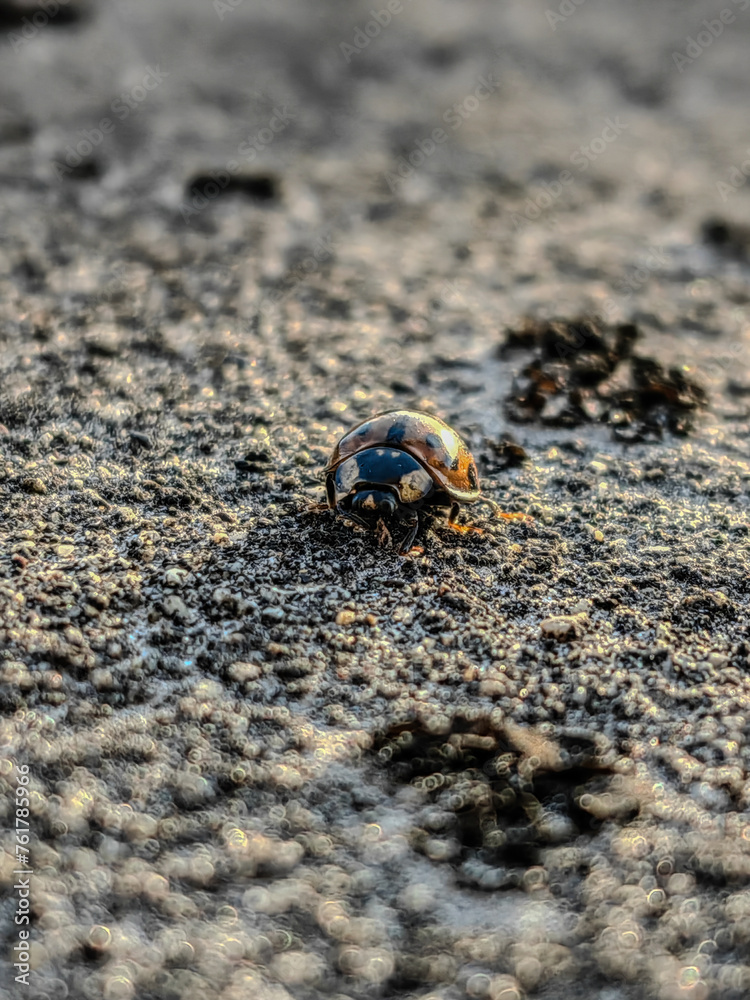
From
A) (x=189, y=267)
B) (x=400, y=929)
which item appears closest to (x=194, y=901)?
(x=400, y=929)

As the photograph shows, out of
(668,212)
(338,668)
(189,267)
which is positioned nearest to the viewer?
(338,668)

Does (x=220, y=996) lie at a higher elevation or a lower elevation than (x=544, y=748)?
lower

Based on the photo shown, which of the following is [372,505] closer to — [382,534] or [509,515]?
[382,534]

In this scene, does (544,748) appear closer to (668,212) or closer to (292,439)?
(292,439)

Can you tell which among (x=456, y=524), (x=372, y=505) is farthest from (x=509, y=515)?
(x=372, y=505)

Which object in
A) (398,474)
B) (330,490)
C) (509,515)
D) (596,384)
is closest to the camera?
(398,474)

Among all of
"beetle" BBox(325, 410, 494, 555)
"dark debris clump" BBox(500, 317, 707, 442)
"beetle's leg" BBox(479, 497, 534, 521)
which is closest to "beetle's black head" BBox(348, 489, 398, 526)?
"beetle" BBox(325, 410, 494, 555)

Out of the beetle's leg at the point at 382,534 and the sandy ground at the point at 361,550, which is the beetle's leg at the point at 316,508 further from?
the beetle's leg at the point at 382,534
